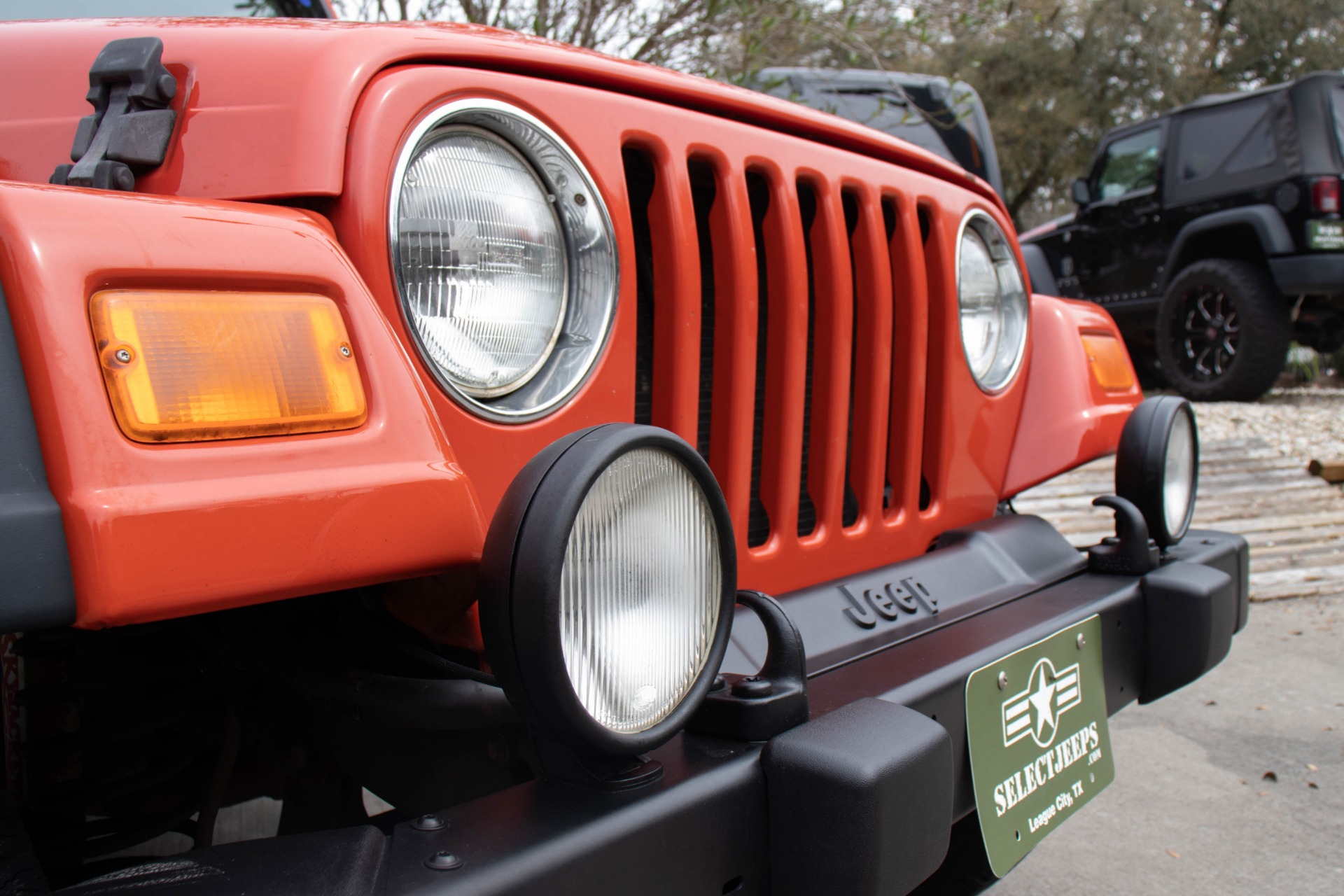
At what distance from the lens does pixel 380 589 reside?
3.84 feet

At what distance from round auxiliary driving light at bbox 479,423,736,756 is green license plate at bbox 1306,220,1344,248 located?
7.93 meters

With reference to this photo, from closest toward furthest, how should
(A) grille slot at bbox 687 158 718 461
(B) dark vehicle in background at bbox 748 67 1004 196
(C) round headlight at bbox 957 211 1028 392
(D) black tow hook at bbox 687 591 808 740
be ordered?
(D) black tow hook at bbox 687 591 808 740 < (A) grille slot at bbox 687 158 718 461 < (C) round headlight at bbox 957 211 1028 392 < (B) dark vehicle in background at bbox 748 67 1004 196

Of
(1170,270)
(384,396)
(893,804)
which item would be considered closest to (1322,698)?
(893,804)

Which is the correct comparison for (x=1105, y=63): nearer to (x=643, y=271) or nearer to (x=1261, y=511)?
(x=1261, y=511)

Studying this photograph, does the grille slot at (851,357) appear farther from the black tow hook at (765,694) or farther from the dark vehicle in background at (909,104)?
the dark vehicle in background at (909,104)

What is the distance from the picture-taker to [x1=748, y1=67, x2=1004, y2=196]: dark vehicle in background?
15.9 feet

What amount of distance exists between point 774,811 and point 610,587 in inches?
11.6

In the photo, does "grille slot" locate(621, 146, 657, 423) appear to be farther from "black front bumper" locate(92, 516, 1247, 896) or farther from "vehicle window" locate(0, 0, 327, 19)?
"vehicle window" locate(0, 0, 327, 19)

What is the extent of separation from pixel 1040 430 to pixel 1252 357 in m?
6.48

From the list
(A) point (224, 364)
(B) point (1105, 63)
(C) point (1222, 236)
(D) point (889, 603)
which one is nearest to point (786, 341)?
(D) point (889, 603)

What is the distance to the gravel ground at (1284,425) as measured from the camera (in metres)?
6.19

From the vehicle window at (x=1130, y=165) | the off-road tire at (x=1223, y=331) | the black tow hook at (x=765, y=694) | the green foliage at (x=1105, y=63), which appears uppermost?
the green foliage at (x=1105, y=63)

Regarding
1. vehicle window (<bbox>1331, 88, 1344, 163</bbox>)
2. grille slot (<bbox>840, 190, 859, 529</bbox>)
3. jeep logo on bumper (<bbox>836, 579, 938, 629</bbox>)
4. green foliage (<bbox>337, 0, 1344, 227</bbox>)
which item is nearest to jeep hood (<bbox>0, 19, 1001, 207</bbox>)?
grille slot (<bbox>840, 190, 859, 529</bbox>)

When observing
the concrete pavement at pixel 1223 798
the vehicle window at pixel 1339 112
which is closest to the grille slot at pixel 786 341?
the concrete pavement at pixel 1223 798
